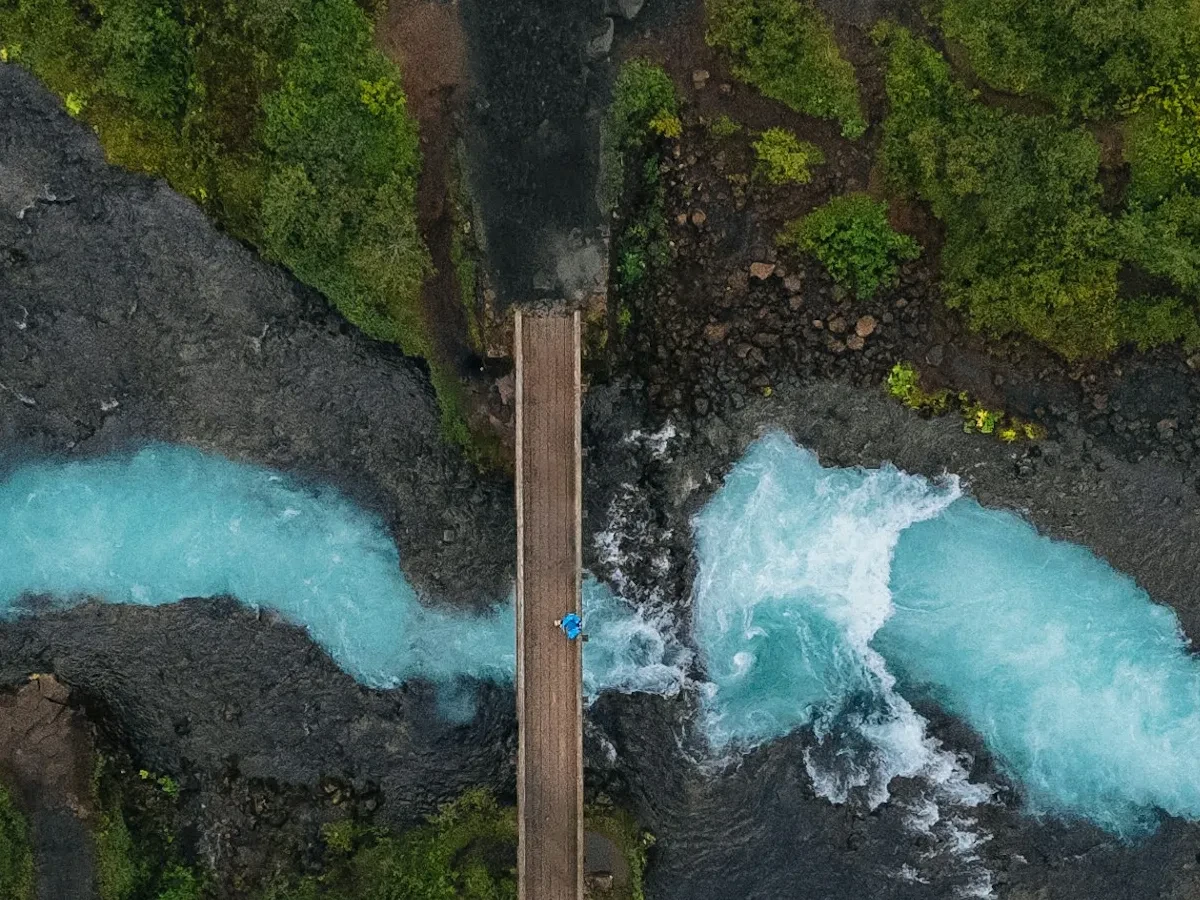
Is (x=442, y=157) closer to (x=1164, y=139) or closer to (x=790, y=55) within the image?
(x=790, y=55)

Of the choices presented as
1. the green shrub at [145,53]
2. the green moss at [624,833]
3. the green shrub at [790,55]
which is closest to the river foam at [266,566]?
the green moss at [624,833]

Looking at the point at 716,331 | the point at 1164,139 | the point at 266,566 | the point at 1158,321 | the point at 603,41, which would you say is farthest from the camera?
the point at 266,566

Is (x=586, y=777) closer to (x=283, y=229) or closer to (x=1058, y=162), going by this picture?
(x=283, y=229)

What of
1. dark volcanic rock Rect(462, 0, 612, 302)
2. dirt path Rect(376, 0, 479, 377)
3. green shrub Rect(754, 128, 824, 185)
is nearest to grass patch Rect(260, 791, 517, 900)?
dirt path Rect(376, 0, 479, 377)

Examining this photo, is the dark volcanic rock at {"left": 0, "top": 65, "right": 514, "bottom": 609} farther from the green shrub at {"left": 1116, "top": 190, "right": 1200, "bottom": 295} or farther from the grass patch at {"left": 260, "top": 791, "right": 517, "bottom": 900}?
the green shrub at {"left": 1116, "top": 190, "right": 1200, "bottom": 295}

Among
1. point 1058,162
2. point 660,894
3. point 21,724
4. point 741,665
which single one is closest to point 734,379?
point 741,665

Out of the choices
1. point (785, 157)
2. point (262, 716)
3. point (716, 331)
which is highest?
point (785, 157)

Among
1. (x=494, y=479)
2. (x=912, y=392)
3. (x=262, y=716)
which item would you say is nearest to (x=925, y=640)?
(x=912, y=392)
